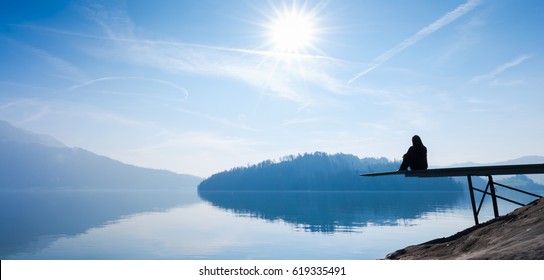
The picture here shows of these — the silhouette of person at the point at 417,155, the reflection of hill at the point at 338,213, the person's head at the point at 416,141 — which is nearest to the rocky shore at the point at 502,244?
the silhouette of person at the point at 417,155

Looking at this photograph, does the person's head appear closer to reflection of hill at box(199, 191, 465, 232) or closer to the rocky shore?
A: the rocky shore

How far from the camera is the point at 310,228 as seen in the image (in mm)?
63062

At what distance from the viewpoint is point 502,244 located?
7617 mm

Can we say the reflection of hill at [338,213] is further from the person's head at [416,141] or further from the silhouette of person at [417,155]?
the person's head at [416,141]

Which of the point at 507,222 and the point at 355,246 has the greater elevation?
the point at 507,222

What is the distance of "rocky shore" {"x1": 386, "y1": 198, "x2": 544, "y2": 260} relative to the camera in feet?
20.9

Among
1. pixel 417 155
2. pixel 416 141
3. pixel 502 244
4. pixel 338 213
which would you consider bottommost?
pixel 338 213

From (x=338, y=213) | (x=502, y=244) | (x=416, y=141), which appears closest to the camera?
(x=502, y=244)

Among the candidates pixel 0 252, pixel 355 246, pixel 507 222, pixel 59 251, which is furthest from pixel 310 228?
pixel 507 222

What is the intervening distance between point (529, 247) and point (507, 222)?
4415 millimetres

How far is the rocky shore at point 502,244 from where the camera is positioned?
638 centimetres

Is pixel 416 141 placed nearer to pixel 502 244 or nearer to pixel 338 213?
pixel 502 244

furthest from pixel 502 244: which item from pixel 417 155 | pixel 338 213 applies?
pixel 338 213
